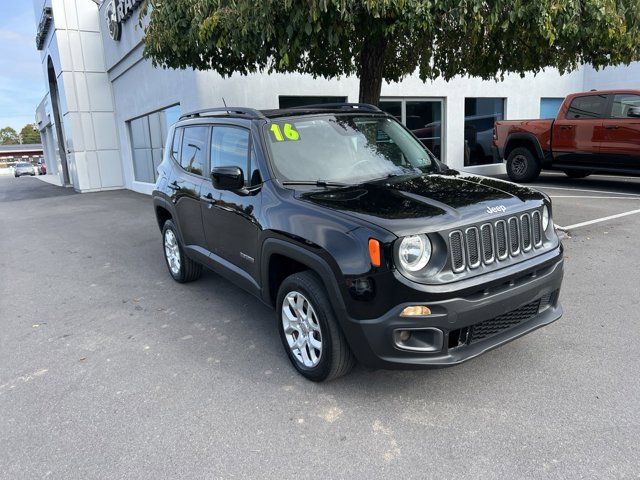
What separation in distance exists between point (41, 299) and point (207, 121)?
2909 millimetres

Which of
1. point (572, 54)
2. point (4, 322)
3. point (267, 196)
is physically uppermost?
point (572, 54)

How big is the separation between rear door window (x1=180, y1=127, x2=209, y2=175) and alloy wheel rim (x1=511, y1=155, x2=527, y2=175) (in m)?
9.40

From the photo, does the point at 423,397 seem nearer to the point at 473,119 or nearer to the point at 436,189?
the point at 436,189

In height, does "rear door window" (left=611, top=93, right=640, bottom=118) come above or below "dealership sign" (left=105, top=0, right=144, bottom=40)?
below

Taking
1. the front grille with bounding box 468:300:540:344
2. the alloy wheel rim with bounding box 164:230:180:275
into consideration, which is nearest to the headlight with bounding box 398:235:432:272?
the front grille with bounding box 468:300:540:344

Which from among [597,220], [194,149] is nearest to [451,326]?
[194,149]

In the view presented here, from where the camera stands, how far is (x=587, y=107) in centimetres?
1059

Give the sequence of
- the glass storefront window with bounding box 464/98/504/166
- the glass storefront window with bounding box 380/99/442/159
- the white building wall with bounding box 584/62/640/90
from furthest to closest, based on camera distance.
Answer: the white building wall with bounding box 584/62/640/90 < the glass storefront window with bounding box 464/98/504/166 < the glass storefront window with bounding box 380/99/442/159

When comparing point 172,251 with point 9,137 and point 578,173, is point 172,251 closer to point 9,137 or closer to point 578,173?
point 578,173

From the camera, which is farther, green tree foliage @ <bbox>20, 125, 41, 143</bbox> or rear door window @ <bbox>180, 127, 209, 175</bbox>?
green tree foliage @ <bbox>20, 125, 41, 143</bbox>

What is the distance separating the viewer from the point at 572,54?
7070mm

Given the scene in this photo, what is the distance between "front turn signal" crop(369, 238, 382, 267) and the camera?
277 cm

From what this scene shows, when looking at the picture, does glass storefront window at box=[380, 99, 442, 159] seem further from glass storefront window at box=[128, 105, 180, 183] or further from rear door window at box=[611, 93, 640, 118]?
glass storefront window at box=[128, 105, 180, 183]

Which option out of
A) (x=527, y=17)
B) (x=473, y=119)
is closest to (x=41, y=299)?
(x=527, y=17)
